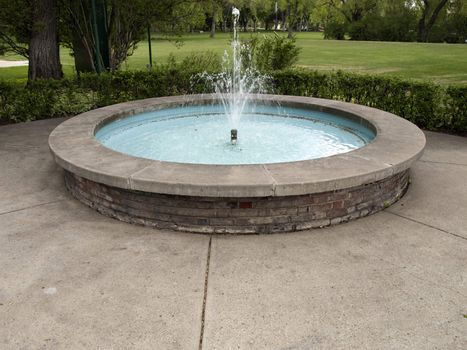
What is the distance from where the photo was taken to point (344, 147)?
23.1 feet

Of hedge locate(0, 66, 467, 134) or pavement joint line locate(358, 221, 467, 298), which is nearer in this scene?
pavement joint line locate(358, 221, 467, 298)

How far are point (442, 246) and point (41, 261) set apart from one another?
13.6 ft

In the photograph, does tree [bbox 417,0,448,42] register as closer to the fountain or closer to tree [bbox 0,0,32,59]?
the fountain

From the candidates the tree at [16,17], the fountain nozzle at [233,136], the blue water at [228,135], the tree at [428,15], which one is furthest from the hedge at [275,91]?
the tree at [428,15]

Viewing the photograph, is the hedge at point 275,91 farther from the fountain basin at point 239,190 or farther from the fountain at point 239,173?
the fountain basin at point 239,190

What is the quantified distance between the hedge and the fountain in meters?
1.62

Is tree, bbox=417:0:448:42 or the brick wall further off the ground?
tree, bbox=417:0:448:42

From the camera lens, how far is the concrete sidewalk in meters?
3.05

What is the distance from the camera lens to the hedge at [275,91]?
8773 mm

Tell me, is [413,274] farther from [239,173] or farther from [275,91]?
[275,91]

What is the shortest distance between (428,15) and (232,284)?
1956 inches

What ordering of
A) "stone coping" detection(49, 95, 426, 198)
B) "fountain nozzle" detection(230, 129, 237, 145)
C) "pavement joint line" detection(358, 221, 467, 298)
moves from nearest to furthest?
"pavement joint line" detection(358, 221, 467, 298)
"stone coping" detection(49, 95, 426, 198)
"fountain nozzle" detection(230, 129, 237, 145)

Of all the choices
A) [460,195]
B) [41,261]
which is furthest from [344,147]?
[41,261]

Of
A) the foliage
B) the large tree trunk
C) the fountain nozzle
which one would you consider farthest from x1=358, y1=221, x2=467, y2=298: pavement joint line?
the large tree trunk
